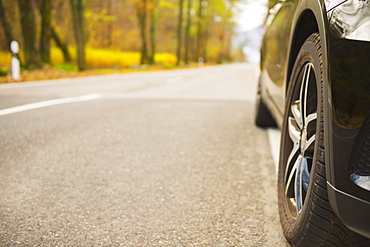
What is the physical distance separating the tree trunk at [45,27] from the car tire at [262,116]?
60.5ft

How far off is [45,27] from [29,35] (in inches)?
225

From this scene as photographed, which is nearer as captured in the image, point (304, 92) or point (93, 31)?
point (304, 92)

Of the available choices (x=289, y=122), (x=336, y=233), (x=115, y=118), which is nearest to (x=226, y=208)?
(x=289, y=122)

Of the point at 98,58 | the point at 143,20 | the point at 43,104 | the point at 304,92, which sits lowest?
the point at 98,58

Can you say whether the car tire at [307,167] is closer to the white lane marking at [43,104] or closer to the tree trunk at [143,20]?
the white lane marking at [43,104]

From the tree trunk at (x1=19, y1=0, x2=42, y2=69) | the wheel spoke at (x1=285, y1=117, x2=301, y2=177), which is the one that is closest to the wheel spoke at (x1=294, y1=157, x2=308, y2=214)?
the wheel spoke at (x1=285, y1=117, x2=301, y2=177)

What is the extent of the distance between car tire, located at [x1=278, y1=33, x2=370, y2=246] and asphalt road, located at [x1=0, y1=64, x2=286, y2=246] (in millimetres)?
255

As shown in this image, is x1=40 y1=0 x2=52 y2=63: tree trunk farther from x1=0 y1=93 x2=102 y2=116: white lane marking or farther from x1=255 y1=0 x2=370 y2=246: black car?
x1=255 y1=0 x2=370 y2=246: black car

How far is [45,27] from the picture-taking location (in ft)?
70.5

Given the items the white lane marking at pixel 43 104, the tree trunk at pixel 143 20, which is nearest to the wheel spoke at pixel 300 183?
the white lane marking at pixel 43 104

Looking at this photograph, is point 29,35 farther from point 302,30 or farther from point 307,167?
point 307,167

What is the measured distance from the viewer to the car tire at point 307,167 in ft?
4.70

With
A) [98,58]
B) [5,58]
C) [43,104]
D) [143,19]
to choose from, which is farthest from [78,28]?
[43,104]

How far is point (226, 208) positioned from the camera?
229cm
